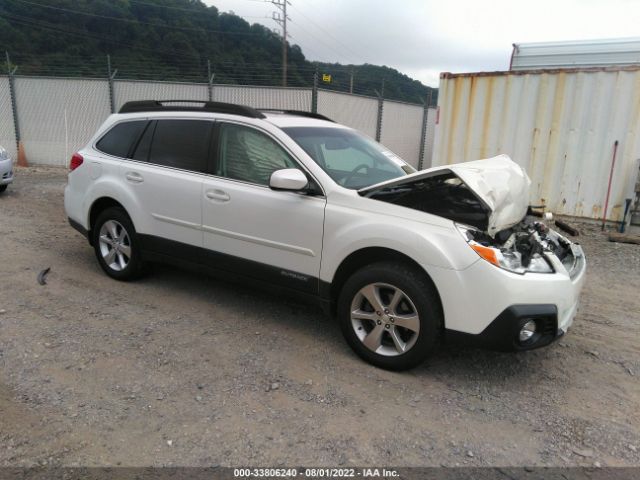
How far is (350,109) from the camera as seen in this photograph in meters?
12.7

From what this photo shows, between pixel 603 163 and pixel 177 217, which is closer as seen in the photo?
pixel 177 217

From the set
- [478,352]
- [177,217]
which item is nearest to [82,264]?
→ [177,217]

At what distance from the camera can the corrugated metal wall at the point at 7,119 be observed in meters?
14.3

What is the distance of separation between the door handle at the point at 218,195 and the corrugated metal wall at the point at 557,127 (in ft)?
18.2

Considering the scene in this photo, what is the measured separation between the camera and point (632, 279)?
5641 millimetres

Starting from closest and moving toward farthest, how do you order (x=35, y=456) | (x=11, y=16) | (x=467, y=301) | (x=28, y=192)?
(x=35, y=456)
(x=467, y=301)
(x=28, y=192)
(x=11, y=16)

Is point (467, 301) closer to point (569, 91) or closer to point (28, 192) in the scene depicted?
point (569, 91)

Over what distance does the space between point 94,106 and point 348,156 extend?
1139 cm

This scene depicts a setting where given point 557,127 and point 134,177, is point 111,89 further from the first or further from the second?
point 557,127

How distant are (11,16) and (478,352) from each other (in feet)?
124

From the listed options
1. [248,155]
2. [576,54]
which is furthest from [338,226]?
[576,54]

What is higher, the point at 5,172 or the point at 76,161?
the point at 76,161

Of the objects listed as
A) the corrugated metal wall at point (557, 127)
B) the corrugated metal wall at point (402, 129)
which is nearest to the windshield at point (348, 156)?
the corrugated metal wall at point (557, 127)

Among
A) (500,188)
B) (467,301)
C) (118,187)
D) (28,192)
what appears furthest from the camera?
(28,192)
